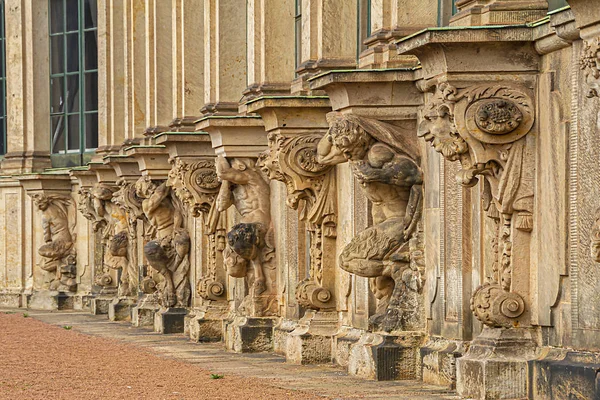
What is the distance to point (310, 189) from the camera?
1745 cm

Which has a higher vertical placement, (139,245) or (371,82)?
(371,82)

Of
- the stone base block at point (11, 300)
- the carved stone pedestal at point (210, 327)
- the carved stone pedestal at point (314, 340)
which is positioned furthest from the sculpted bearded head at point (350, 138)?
the stone base block at point (11, 300)

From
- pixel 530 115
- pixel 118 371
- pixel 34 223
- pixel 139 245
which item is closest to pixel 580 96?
pixel 530 115

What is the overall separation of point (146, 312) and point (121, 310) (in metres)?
2.41

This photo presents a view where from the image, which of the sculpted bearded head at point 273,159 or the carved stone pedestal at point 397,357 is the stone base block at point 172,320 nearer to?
the sculpted bearded head at point 273,159

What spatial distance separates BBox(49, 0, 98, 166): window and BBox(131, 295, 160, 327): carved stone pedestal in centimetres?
926

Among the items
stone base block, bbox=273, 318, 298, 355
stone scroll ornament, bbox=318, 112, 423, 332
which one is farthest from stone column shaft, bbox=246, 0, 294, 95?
stone scroll ornament, bbox=318, 112, 423, 332

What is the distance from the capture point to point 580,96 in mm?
11656

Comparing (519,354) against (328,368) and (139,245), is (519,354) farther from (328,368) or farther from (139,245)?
(139,245)

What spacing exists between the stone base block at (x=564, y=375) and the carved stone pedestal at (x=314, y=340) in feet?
16.7

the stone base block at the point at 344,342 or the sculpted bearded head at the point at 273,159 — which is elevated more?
the sculpted bearded head at the point at 273,159

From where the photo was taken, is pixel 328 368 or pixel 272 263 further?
pixel 272 263

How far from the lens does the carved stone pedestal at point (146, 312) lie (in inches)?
1009

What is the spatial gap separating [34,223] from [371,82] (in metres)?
20.4
